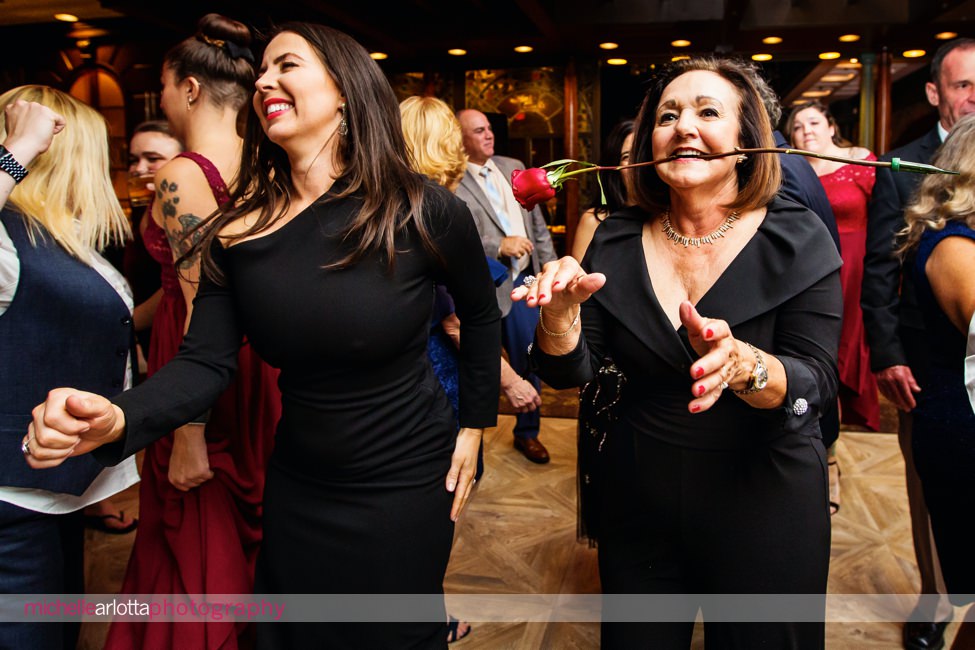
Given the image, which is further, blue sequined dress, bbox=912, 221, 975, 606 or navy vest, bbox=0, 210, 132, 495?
blue sequined dress, bbox=912, 221, 975, 606

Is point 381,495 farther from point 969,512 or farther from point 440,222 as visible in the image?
point 969,512

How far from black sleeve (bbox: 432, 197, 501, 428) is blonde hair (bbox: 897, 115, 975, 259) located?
110cm

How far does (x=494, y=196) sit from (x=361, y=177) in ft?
8.58

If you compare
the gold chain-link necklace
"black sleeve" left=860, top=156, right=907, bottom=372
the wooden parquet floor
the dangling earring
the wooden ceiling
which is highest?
the wooden ceiling

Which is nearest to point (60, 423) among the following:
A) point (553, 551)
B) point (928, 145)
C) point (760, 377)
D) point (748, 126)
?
point (760, 377)

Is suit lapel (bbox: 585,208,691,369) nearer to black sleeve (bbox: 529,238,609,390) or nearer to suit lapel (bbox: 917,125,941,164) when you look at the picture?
black sleeve (bbox: 529,238,609,390)

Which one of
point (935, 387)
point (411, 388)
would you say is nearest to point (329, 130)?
point (411, 388)

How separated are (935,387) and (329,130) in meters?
1.64

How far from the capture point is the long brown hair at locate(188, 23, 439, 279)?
142 centimetres

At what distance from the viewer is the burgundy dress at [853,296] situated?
11.8 ft

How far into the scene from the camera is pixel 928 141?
271 cm

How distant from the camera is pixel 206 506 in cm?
187

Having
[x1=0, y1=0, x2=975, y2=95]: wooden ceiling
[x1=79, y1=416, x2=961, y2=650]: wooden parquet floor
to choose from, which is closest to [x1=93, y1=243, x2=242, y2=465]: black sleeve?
[x1=79, y1=416, x2=961, y2=650]: wooden parquet floor

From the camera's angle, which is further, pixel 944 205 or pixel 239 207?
pixel 944 205
